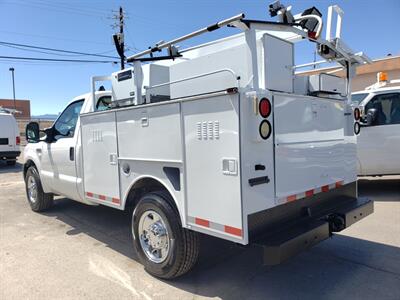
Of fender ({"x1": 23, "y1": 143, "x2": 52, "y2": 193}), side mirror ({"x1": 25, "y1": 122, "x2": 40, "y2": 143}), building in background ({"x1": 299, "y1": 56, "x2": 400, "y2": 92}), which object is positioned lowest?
fender ({"x1": 23, "y1": 143, "x2": 52, "y2": 193})

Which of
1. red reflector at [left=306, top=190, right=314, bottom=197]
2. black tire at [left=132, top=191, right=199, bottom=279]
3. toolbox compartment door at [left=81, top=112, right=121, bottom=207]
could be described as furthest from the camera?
toolbox compartment door at [left=81, top=112, right=121, bottom=207]

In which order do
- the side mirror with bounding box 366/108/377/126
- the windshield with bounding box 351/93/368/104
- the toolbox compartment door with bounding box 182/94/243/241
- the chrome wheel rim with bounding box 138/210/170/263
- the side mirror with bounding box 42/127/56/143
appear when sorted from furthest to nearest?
the windshield with bounding box 351/93/368/104, the side mirror with bounding box 42/127/56/143, the side mirror with bounding box 366/108/377/126, the chrome wheel rim with bounding box 138/210/170/263, the toolbox compartment door with bounding box 182/94/243/241

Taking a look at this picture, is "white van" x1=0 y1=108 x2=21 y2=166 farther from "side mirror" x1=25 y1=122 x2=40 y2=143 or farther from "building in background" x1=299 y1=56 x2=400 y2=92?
"building in background" x1=299 y1=56 x2=400 y2=92

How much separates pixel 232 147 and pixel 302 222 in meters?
1.18

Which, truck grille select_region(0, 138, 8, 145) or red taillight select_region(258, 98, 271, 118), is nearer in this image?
red taillight select_region(258, 98, 271, 118)

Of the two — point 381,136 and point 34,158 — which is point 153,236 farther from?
point 381,136

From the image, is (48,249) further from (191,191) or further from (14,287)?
(191,191)

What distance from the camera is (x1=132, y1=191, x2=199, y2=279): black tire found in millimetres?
3439

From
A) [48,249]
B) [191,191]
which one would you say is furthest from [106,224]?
[191,191]

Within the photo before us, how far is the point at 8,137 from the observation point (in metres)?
14.8

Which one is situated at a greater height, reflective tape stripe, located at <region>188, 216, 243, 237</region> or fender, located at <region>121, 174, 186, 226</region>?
fender, located at <region>121, 174, 186, 226</region>

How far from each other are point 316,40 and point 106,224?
417 centimetres

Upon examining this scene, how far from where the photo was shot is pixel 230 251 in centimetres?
438

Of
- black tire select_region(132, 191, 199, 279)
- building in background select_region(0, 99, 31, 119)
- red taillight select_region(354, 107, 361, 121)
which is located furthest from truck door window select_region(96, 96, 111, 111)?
building in background select_region(0, 99, 31, 119)
